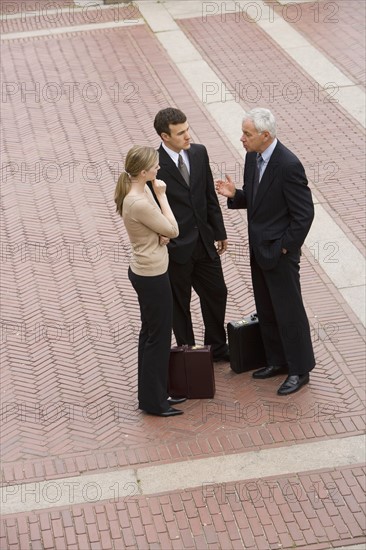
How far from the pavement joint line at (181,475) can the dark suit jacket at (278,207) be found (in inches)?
56.7

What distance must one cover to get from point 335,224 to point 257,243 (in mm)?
3259

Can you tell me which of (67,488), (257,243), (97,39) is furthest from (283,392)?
(97,39)

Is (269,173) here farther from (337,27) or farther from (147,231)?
(337,27)

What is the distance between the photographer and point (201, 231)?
8.17 m

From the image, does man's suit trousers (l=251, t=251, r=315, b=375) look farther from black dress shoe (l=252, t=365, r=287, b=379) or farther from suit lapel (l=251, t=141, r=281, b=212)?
suit lapel (l=251, t=141, r=281, b=212)

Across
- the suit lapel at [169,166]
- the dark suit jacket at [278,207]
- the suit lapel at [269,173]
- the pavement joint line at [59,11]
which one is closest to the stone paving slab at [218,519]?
the dark suit jacket at [278,207]

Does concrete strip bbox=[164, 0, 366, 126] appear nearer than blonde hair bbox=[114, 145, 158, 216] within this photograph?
No

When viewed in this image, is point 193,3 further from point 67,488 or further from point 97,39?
point 67,488

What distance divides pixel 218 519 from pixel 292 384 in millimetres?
1615

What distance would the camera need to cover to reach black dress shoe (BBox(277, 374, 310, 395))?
8414mm

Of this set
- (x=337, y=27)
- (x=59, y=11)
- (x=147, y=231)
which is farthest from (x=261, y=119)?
(x=59, y=11)

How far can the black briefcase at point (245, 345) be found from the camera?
8477mm

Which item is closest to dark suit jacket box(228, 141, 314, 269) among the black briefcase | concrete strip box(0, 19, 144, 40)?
the black briefcase

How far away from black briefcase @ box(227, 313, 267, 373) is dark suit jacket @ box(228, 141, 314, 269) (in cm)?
66
